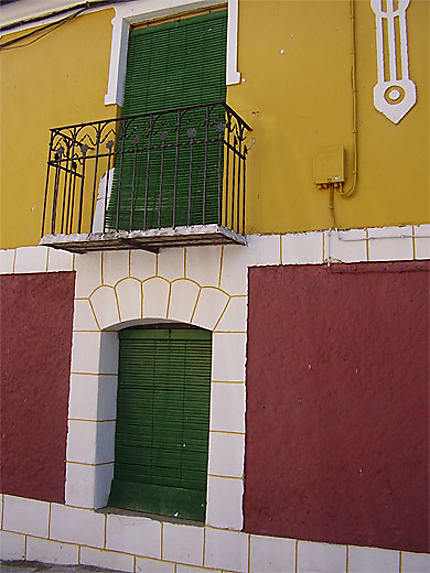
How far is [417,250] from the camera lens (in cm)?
419

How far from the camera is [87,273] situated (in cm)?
532

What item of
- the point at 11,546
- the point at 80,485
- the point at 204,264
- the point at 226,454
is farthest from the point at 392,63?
the point at 11,546

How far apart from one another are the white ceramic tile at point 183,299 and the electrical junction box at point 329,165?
139 centimetres

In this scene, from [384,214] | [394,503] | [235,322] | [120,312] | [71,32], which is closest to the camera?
[394,503]

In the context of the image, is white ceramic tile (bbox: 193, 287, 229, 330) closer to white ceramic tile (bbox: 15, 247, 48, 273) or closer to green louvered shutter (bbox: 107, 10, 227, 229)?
green louvered shutter (bbox: 107, 10, 227, 229)

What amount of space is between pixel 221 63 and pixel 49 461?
407 centimetres

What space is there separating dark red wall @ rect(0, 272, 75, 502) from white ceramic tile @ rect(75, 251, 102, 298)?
0.32 ft

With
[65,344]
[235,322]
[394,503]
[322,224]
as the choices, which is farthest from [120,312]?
[394,503]

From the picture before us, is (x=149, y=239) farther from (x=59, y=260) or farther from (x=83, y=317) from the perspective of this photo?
(x=59, y=260)

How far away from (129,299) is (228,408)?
4.46 ft

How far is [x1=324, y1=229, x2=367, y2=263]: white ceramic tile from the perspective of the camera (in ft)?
14.3

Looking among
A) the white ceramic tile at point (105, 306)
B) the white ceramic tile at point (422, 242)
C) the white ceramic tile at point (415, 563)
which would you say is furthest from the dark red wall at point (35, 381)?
→ the white ceramic tile at point (422, 242)

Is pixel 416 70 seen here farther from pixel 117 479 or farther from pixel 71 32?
pixel 117 479

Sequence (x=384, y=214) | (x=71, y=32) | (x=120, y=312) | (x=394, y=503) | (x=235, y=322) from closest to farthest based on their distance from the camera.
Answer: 1. (x=394, y=503)
2. (x=384, y=214)
3. (x=235, y=322)
4. (x=120, y=312)
5. (x=71, y=32)
